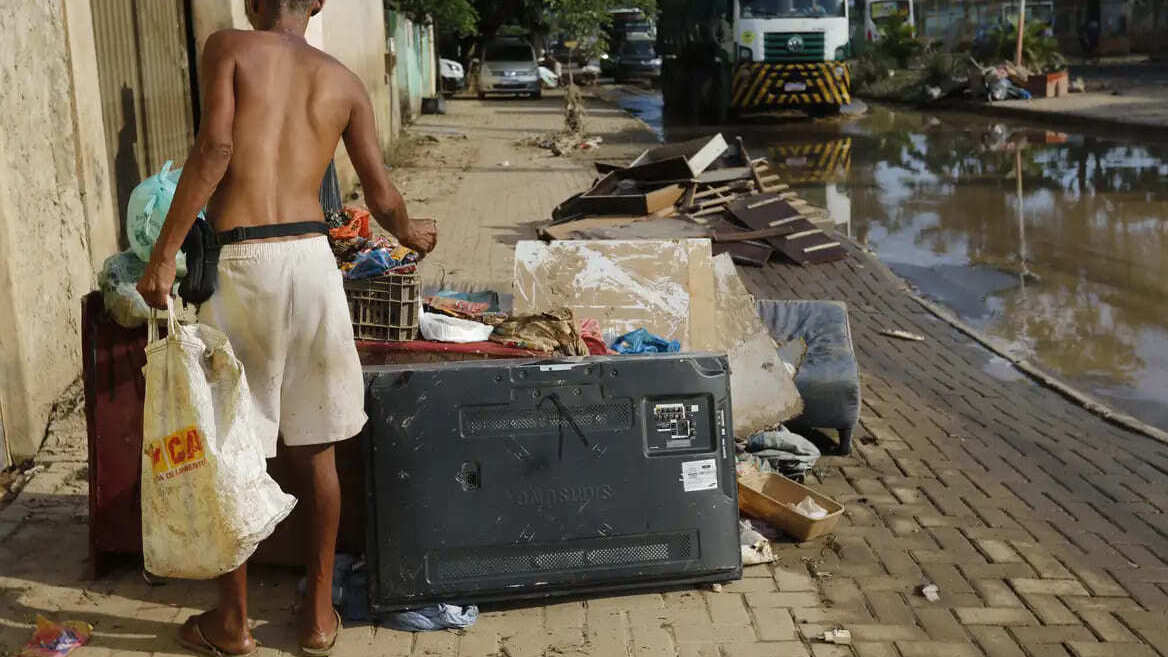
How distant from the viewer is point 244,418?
129 inches

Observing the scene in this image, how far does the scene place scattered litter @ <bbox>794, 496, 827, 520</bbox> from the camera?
4.53 m

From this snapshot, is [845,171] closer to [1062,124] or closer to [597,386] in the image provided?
[1062,124]

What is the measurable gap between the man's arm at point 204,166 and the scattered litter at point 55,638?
1125mm

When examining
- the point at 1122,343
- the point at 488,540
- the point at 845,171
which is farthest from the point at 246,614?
the point at 845,171

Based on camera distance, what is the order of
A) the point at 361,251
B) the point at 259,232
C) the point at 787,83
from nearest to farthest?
the point at 259,232
the point at 361,251
the point at 787,83

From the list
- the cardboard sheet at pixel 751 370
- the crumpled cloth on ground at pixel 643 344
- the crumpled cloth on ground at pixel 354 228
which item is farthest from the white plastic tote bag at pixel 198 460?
the cardboard sheet at pixel 751 370

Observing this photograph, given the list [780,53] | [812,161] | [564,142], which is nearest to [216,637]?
[812,161]

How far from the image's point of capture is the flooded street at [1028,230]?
26.6 ft

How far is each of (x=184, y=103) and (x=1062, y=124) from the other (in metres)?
18.9

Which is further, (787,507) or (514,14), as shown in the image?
(514,14)

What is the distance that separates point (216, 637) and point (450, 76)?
3565 cm

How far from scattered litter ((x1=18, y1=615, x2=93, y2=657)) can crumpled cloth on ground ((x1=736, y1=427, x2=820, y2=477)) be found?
258 cm

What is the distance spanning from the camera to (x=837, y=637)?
375 centimetres

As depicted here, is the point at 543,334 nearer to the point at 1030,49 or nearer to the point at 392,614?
the point at 392,614
